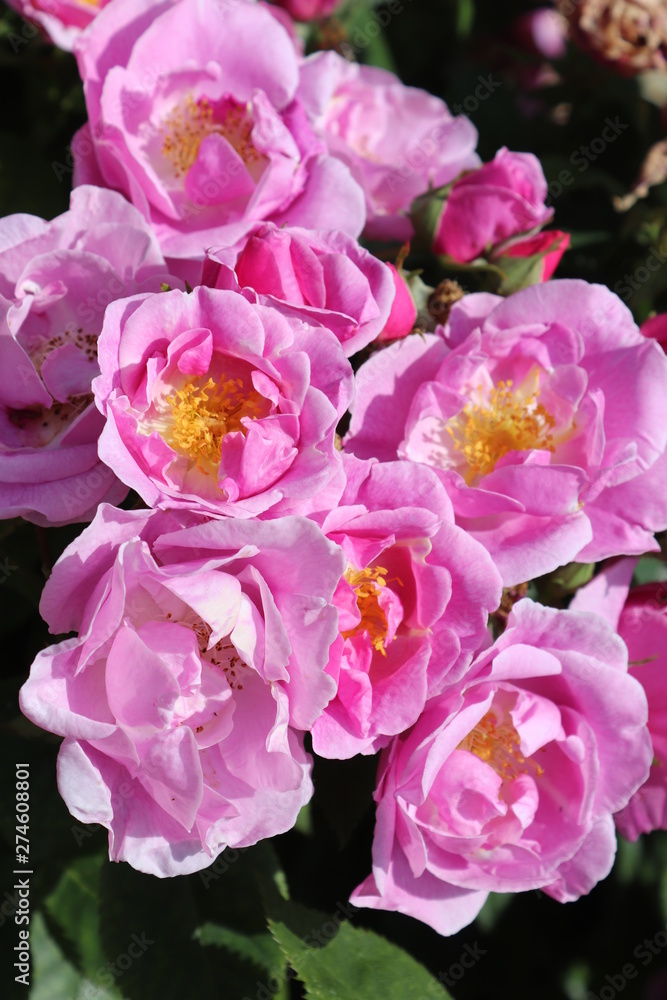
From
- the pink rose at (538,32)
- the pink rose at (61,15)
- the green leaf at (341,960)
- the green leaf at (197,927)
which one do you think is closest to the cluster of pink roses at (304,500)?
the green leaf at (341,960)

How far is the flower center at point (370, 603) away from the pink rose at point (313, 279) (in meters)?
0.24

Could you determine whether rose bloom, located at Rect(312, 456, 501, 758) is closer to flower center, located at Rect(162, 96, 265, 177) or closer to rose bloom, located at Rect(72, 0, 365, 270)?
rose bloom, located at Rect(72, 0, 365, 270)

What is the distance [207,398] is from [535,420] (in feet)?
1.38

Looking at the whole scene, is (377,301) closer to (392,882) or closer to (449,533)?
(449,533)

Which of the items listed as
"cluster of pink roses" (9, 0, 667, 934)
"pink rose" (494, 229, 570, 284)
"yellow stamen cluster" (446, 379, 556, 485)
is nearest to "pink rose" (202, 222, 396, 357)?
"cluster of pink roses" (9, 0, 667, 934)

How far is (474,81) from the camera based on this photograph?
2057 millimetres

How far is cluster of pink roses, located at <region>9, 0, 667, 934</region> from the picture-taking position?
893 mm

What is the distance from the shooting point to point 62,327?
1.11 meters

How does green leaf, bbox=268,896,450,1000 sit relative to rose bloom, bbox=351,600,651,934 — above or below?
below

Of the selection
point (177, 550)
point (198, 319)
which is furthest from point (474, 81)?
point (177, 550)

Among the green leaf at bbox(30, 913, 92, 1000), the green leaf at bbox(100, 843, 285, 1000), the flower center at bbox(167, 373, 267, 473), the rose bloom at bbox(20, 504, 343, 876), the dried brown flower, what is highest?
the dried brown flower

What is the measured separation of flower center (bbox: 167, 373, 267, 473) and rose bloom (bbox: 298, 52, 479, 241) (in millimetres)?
491

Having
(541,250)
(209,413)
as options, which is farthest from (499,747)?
(541,250)

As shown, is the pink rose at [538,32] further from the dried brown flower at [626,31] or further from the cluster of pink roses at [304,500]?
the cluster of pink roses at [304,500]
